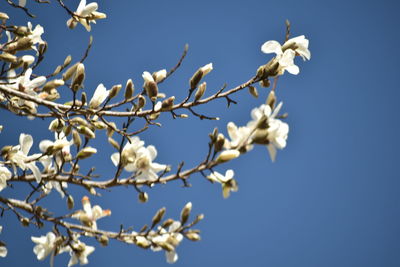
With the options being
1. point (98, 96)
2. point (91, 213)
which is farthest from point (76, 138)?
point (91, 213)

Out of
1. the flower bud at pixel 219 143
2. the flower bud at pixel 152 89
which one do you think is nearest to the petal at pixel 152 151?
the flower bud at pixel 152 89

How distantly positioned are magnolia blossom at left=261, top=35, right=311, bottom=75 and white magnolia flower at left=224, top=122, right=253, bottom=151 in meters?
0.45

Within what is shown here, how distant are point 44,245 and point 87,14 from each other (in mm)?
1380

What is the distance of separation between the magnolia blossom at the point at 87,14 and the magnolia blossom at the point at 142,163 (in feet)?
3.20

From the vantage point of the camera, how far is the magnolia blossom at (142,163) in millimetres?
1848

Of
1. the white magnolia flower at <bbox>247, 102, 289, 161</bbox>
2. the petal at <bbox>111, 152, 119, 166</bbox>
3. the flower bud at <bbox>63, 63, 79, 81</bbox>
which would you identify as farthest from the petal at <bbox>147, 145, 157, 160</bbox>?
the flower bud at <bbox>63, 63, 79, 81</bbox>

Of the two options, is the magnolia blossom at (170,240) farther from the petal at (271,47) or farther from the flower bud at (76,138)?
the petal at (271,47)

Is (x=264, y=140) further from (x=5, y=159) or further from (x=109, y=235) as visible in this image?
(x=5, y=159)

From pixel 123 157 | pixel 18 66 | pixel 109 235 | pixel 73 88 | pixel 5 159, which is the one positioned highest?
pixel 18 66

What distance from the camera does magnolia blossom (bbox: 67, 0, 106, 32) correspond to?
7.91 ft

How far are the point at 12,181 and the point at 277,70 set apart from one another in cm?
148

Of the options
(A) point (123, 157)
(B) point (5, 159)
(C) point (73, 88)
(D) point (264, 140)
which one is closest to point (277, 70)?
(D) point (264, 140)

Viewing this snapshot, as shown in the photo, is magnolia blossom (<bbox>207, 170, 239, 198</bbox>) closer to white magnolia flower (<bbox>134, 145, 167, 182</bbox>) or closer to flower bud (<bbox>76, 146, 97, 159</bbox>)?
white magnolia flower (<bbox>134, 145, 167, 182</bbox>)

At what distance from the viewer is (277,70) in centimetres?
189
